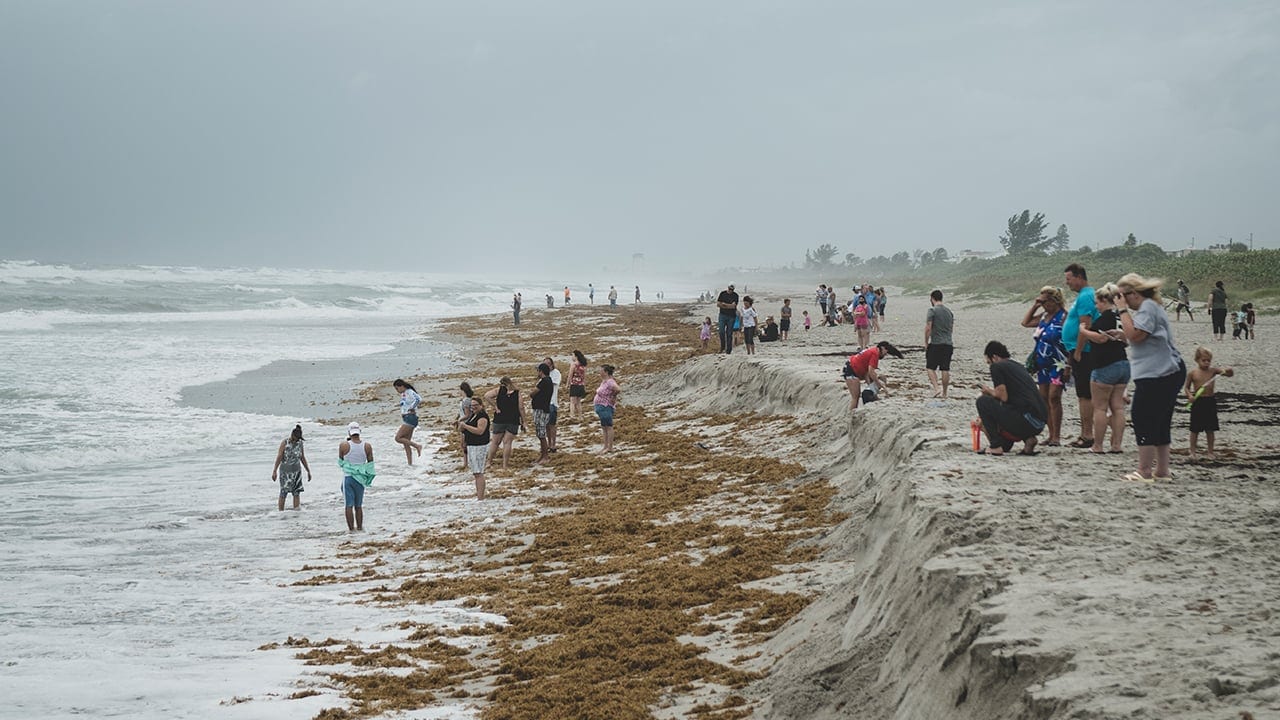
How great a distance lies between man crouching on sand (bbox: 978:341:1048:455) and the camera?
29.7 feet

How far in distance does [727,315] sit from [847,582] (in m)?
16.5

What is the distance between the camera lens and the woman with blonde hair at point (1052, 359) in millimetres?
9492

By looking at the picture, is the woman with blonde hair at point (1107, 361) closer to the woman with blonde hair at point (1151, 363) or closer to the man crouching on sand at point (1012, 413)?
the man crouching on sand at point (1012, 413)

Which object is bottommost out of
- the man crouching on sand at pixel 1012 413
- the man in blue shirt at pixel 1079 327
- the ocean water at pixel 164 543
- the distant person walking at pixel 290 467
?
the ocean water at pixel 164 543

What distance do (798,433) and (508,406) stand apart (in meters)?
4.89

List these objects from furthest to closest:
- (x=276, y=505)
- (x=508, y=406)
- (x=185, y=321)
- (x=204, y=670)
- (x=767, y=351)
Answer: (x=185, y=321) → (x=767, y=351) → (x=508, y=406) → (x=276, y=505) → (x=204, y=670)

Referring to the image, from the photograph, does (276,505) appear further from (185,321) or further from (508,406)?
(185,321)

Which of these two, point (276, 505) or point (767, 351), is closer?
point (276, 505)

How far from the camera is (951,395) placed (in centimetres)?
1437

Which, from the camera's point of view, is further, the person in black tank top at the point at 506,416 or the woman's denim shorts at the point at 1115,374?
the person in black tank top at the point at 506,416

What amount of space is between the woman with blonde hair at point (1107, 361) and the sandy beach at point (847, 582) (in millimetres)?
461

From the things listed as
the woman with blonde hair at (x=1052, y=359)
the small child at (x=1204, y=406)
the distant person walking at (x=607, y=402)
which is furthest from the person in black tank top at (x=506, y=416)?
the small child at (x=1204, y=406)

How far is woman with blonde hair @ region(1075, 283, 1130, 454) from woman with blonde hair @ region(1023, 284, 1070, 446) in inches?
18.0

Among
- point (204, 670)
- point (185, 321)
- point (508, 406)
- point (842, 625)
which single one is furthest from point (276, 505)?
point (185, 321)
